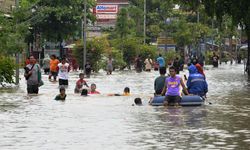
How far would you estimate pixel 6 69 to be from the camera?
3706 centimetres

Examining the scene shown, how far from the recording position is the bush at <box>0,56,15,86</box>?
3684 centimetres

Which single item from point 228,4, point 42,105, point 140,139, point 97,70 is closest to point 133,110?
point 42,105

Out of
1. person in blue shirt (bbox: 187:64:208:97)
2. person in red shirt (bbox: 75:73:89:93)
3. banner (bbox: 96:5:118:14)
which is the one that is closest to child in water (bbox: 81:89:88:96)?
person in red shirt (bbox: 75:73:89:93)

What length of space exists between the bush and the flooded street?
8936 mm

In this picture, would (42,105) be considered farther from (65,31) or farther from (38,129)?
(65,31)

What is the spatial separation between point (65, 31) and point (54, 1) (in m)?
4.65

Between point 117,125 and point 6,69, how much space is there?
19.2m

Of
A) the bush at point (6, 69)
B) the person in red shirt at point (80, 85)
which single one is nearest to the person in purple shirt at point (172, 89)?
the person in red shirt at point (80, 85)

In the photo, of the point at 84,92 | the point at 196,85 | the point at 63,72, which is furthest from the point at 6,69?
the point at 196,85

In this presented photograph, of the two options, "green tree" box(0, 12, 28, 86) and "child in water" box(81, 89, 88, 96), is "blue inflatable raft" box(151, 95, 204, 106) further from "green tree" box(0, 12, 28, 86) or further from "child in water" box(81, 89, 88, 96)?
"green tree" box(0, 12, 28, 86)

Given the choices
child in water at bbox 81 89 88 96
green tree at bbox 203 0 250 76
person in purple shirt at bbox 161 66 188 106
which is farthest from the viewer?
green tree at bbox 203 0 250 76

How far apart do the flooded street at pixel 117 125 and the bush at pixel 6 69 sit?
8.94 meters

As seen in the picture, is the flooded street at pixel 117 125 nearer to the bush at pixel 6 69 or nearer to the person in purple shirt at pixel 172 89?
the person in purple shirt at pixel 172 89

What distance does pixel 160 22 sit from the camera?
10700 cm
